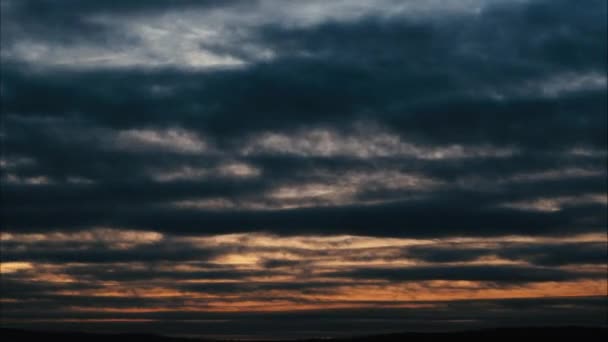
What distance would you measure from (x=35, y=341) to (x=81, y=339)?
2.71 m

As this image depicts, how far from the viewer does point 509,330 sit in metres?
56.2

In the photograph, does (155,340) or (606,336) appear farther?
(155,340)

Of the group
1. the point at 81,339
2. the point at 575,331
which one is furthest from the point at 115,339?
the point at 575,331

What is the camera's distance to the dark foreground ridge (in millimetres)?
54344

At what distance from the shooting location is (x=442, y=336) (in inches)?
2181

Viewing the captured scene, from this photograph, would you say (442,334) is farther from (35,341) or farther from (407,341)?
(35,341)

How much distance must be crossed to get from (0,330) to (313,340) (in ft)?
59.8

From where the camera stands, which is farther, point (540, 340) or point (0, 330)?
point (0, 330)

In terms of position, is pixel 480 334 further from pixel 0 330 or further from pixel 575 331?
pixel 0 330

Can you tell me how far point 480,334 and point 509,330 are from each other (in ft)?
5.48

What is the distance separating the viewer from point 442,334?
5578cm

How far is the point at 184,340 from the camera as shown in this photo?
186ft

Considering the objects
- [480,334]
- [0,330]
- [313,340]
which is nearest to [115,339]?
[0,330]

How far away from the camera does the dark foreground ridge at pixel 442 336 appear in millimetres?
54344
